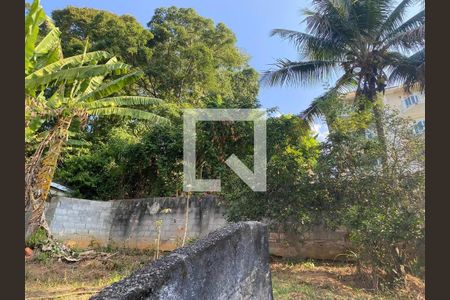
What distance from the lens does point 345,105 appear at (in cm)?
558

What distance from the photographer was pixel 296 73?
31.2ft

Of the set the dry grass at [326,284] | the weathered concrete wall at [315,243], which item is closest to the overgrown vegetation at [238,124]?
the dry grass at [326,284]

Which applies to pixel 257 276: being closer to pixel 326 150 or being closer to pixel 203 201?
pixel 326 150

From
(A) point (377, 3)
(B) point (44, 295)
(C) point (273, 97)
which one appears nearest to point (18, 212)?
(B) point (44, 295)

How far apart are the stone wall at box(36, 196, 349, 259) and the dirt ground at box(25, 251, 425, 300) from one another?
1.11 metres

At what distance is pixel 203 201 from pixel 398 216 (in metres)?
4.47

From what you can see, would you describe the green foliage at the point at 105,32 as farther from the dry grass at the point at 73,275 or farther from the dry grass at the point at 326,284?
the dry grass at the point at 326,284

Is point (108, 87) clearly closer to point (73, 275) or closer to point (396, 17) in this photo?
point (73, 275)

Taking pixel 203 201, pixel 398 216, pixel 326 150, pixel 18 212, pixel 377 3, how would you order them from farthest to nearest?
pixel 377 3 → pixel 203 201 → pixel 326 150 → pixel 398 216 → pixel 18 212

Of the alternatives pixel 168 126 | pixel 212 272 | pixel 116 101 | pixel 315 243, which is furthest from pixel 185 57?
pixel 212 272

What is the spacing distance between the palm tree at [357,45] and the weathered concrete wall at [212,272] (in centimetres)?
647

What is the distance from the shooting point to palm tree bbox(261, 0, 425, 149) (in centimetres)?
847

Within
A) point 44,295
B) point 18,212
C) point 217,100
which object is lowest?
point 44,295

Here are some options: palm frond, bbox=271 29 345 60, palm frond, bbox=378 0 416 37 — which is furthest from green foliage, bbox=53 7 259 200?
palm frond, bbox=378 0 416 37
